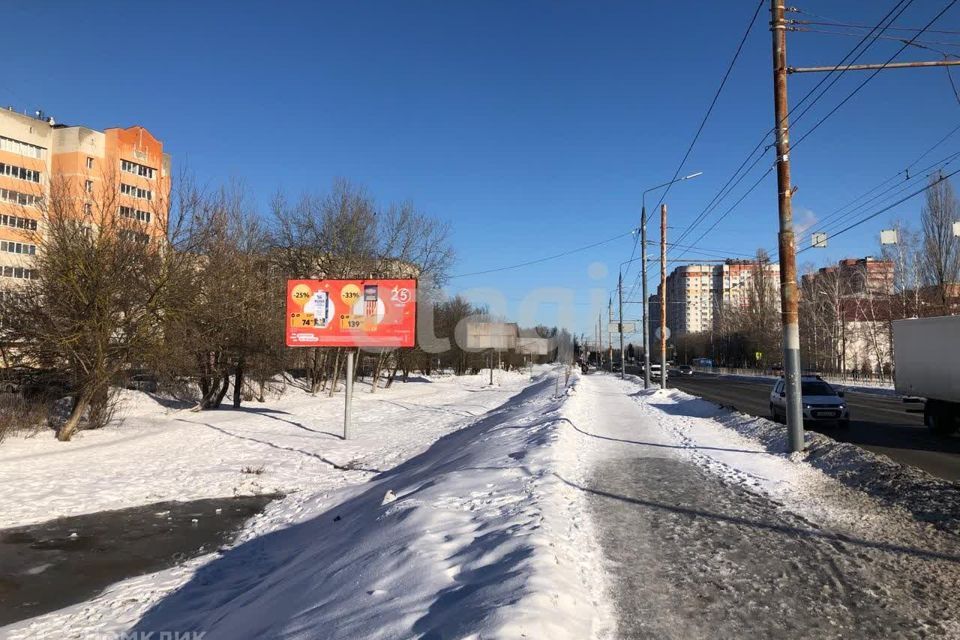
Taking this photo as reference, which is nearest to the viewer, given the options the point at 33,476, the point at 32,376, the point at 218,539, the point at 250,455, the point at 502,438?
the point at 218,539

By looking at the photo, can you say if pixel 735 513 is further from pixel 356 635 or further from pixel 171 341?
pixel 171 341

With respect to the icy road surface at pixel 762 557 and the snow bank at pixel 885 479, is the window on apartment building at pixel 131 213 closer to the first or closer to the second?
the icy road surface at pixel 762 557

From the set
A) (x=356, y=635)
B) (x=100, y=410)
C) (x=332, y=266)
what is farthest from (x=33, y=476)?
(x=332, y=266)

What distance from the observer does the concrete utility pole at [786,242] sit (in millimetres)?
10953

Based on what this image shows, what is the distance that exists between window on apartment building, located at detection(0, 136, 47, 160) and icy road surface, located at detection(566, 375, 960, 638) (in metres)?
65.8

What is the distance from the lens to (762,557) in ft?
17.9

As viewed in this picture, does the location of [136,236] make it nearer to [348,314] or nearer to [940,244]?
[348,314]

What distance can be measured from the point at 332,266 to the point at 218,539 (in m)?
27.0

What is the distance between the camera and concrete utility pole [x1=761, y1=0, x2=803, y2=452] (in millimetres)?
10953

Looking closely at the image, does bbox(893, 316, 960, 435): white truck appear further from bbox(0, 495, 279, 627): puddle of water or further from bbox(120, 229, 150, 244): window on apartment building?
bbox(120, 229, 150, 244): window on apartment building

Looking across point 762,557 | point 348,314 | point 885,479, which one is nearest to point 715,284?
point 348,314

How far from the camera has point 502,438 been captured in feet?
47.3

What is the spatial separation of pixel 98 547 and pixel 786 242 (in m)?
12.8

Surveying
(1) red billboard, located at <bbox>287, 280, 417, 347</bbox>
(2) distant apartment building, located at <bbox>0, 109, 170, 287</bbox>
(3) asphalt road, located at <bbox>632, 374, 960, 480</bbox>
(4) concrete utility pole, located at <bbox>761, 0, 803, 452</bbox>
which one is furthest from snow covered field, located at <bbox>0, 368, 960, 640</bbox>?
(2) distant apartment building, located at <bbox>0, 109, 170, 287</bbox>
